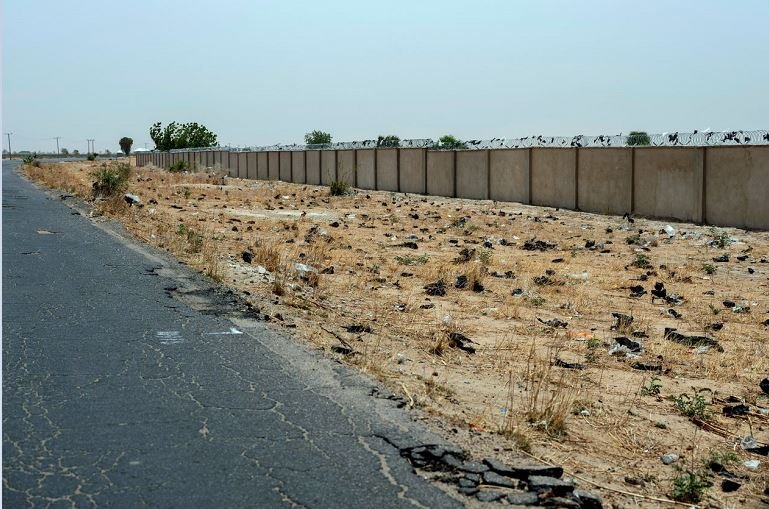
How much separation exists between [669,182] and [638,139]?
1.94m

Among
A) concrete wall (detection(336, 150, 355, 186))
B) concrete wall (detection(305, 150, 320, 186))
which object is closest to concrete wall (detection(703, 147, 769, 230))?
concrete wall (detection(336, 150, 355, 186))

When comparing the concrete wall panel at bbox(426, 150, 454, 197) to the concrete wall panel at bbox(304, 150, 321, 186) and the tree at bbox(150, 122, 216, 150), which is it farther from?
the tree at bbox(150, 122, 216, 150)

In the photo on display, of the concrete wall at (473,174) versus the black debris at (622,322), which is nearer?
the black debris at (622,322)

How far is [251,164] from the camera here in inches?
2805

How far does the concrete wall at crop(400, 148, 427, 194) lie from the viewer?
4438 cm

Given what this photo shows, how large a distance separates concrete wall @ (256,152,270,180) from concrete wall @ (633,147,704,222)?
41657 millimetres

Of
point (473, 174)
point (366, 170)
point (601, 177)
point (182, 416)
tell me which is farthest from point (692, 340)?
point (366, 170)

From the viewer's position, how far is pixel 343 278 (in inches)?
555

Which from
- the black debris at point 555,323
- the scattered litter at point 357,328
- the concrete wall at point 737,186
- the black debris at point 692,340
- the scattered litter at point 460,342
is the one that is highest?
the concrete wall at point 737,186

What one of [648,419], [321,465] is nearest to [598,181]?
[648,419]

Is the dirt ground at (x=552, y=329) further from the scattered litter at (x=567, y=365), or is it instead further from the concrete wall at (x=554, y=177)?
the concrete wall at (x=554, y=177)

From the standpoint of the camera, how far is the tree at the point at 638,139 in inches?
1125

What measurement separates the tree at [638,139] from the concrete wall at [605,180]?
47 cm

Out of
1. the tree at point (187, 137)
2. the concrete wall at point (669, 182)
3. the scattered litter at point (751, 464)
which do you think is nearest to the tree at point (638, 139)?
the concrete wall at point (669, 182)
